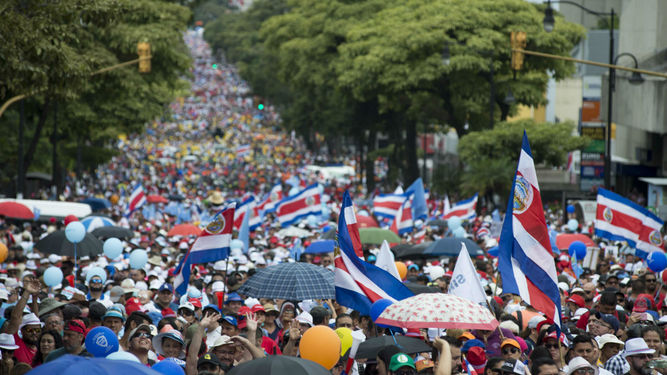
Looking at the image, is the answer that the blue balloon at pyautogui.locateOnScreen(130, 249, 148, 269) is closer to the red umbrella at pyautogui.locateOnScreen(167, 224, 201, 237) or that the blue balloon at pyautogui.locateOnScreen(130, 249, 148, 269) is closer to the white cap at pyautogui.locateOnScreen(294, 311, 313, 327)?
the white cap at pyautogui.locateOnScreen(294, 311, 313, 327)

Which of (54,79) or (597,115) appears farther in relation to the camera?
(597,115)

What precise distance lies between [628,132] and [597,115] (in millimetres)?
1902

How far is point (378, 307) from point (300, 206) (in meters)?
16.7

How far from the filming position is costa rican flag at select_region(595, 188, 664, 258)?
18422 mm

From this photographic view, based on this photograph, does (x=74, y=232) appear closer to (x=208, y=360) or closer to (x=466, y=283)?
(x=466, y=283)

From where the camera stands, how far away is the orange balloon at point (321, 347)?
813cm

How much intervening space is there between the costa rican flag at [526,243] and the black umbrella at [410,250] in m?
10.3

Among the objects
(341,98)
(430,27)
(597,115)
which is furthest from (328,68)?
(597,115)

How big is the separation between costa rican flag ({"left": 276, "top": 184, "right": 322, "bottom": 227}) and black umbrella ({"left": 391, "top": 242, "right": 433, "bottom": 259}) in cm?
499

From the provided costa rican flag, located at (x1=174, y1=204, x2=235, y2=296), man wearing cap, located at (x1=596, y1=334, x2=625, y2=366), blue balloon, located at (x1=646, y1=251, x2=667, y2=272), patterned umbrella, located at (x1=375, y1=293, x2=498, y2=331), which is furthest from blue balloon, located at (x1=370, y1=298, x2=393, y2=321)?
blue balloon, located at (x1=646, y1=251, x2=667, y2=272)

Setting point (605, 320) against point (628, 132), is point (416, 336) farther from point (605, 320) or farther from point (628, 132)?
point (628, 132)

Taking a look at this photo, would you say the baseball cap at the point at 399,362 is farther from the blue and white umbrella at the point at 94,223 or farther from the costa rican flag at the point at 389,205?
the costa rican flag at the point at 389,205

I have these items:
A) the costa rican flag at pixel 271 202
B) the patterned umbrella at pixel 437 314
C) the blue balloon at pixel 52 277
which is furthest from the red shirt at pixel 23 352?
the costa rican flag at pixel 271 202

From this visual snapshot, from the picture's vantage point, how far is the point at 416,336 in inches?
384
